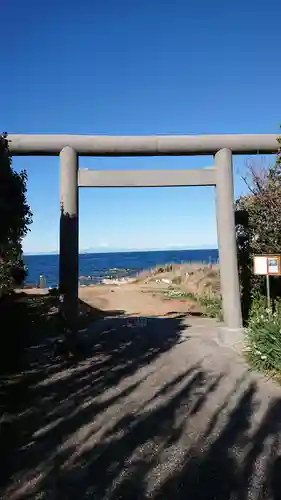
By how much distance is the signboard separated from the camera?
823 centimetres

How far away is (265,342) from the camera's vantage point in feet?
23.8

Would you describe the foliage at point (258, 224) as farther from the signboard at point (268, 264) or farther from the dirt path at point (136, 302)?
the dirt path at point (136, 302)

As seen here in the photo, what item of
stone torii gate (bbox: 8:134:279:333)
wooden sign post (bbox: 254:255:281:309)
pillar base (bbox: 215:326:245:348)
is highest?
stone torii gate (bbox: 8:134:279:333)

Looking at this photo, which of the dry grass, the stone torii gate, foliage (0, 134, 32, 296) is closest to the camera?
foliage (0, 134, 32, 296)

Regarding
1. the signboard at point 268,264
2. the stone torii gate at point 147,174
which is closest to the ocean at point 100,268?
the stone torii gate at point 147,174

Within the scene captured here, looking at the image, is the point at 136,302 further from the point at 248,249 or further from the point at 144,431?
the point at 144,431

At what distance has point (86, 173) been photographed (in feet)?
28.4

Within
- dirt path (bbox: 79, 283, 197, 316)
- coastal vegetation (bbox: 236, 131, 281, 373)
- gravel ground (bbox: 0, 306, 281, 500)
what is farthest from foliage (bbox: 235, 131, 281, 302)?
dirt path (bbox: 79, 283, 197, 316)

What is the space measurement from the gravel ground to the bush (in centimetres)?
30

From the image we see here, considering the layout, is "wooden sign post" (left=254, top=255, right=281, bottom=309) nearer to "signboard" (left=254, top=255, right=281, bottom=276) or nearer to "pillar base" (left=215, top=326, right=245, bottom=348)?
"signboard" (left=254, top=255, right=281, bottom=276)

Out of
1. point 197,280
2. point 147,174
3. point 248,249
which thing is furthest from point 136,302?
point 147,174

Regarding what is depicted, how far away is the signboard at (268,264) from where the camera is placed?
8.23 m

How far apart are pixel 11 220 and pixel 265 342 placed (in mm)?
4754

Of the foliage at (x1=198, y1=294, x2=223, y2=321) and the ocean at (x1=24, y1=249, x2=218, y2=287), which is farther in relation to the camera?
the ocean at (x1=24, y1=249, x2=218, y2=287)
